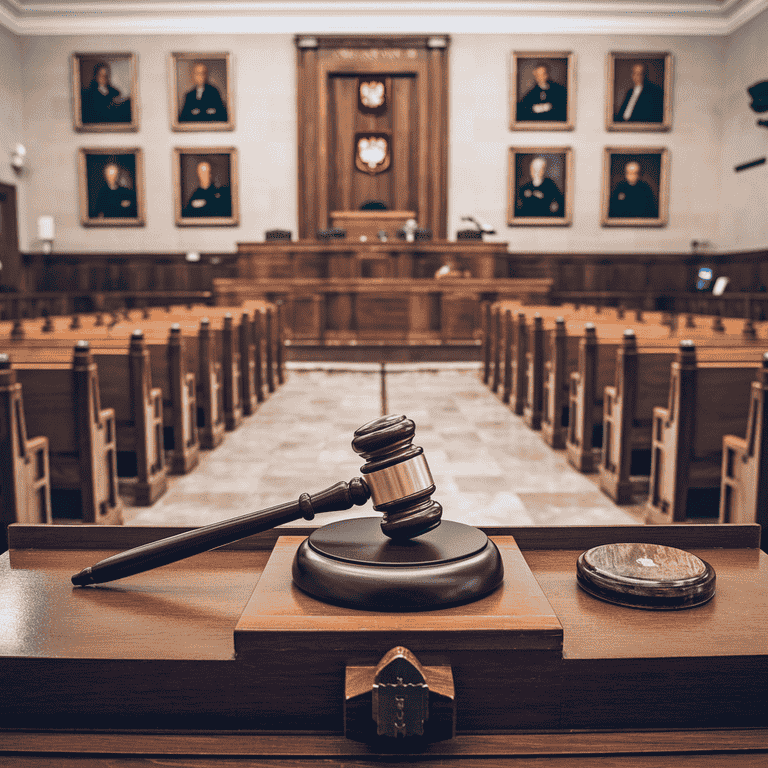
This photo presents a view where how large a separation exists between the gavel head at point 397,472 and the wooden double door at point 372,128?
42.6 feet

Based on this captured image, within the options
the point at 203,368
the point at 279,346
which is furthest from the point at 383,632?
the point at 279,346

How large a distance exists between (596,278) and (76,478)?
12075 millimetres

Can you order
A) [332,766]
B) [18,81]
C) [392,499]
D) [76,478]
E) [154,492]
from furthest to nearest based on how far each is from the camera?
1. [18,81]
2. [154,492]
3. [76,478]
4. [392,499]
5. [332,766]

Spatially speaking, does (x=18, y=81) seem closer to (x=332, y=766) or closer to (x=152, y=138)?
(x=152, y=138)

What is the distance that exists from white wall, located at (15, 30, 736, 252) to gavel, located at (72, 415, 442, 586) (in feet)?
44.6

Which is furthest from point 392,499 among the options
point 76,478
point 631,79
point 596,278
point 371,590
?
point 631,79

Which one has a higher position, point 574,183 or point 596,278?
point 574,183

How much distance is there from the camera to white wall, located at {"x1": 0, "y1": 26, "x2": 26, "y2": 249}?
13.0 meters

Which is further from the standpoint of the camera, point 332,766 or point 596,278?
point 596,278

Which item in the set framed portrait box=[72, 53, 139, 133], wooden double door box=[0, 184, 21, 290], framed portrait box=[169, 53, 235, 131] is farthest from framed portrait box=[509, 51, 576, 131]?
Answer: wooden double door box=[0, 184, 21, 290]

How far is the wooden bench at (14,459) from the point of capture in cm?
276

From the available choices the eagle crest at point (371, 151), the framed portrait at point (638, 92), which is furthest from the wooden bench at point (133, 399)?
the framed portrait at point (638, 92)

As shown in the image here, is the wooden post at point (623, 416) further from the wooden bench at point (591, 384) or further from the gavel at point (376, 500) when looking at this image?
the gavel at point (376, 500)

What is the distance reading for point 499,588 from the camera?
0.82 m
